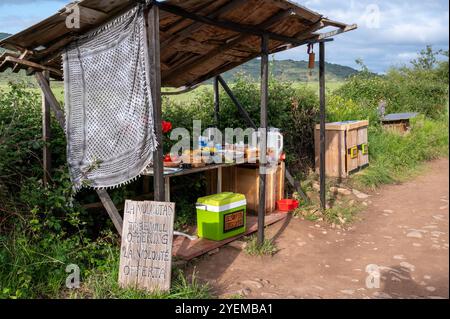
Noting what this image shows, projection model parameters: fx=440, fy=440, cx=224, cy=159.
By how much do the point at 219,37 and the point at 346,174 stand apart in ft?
15.2

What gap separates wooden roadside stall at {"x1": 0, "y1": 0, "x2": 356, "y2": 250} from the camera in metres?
4.28

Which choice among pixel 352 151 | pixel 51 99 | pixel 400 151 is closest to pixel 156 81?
pixel 51 99

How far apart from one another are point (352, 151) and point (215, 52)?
14.5 feet

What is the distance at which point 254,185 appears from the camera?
23.3ft

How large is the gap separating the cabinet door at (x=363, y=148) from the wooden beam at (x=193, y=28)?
19.0 ft

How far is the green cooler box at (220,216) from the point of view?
226 inches

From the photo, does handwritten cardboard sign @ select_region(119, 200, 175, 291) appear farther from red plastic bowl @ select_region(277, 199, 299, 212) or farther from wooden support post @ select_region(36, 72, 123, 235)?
red plastic bowl @ select_region(277, 199, 299, 212)

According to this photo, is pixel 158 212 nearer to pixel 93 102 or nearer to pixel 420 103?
pixel 93 102

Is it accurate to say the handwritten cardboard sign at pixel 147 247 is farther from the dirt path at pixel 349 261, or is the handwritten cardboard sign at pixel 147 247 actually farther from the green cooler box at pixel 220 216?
the green cooler box at pixel 220 216

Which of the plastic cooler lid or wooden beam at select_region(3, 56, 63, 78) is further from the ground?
wooden beam at select_region(3, 56, 63, 78)

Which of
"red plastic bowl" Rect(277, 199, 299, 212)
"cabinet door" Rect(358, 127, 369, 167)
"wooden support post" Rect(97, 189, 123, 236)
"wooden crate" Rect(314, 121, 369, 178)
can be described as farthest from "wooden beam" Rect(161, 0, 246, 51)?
"cabinet door" Rect(358, 127, 369, 167)

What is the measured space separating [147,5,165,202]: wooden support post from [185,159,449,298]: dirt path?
1310mm

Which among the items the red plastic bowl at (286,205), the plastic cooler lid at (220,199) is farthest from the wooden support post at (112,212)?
the red plastic bowl at (286,205)
